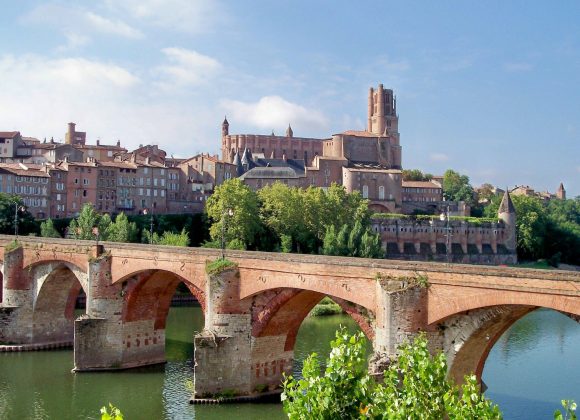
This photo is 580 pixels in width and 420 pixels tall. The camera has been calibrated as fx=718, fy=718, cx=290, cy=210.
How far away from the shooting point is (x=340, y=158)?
110312mm

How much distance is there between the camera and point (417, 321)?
74.1 feet

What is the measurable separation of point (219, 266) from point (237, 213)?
4224 cm

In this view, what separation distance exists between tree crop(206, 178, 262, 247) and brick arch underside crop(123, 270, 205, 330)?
1263 inches

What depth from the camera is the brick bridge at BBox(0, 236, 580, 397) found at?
21.5 meters

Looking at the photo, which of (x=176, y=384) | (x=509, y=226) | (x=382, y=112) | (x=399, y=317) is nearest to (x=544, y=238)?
(x=509, y=226)

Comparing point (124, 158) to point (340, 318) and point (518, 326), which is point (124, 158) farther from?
point (518, 326)

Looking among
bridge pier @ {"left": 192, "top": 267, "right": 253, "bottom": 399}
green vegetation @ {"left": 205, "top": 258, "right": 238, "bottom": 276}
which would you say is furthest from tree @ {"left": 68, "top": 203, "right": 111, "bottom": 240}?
bridge pier @ {"left": 192, "top": 267, "right": 253, "bottom": 399}

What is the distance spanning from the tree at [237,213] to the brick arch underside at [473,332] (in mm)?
48168

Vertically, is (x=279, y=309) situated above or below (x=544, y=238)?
below

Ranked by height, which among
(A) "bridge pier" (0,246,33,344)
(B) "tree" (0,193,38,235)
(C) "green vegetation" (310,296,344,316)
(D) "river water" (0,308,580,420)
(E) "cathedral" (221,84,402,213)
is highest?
(E) "cathedral" (221,84,402,213)

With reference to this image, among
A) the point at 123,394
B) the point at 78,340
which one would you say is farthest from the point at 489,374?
the point at 78,340

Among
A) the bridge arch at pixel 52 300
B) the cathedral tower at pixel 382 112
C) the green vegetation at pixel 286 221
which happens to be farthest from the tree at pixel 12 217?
the cathedral tower at pixel 382 112

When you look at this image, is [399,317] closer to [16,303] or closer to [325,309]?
[16,303]

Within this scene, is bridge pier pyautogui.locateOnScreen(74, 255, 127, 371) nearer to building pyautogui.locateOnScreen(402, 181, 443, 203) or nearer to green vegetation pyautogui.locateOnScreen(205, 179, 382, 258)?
green vegetation pyautogui.locateOnScreen(205, 179, 382, 258)
